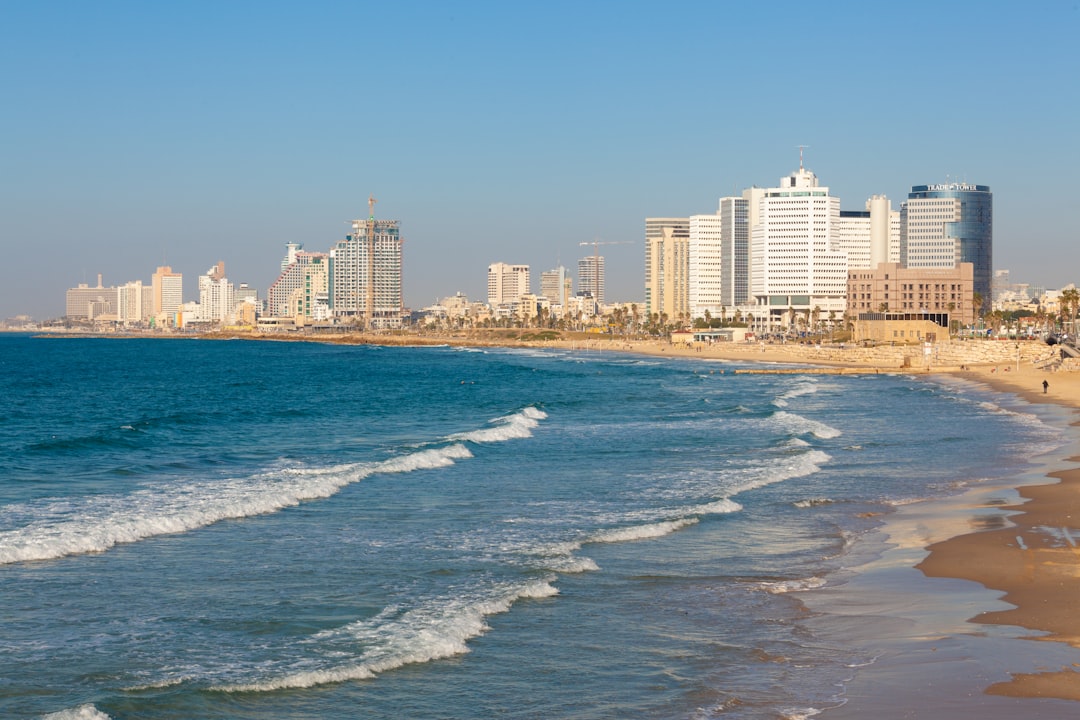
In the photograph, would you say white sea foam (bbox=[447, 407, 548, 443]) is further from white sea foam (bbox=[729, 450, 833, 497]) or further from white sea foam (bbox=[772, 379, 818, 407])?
white sea foam (bbox=[772, 379, 818, 407])

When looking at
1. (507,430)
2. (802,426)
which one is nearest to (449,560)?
(507,430)

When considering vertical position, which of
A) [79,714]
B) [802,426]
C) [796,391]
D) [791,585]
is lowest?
[796,391]

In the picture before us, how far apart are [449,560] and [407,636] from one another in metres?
4.58

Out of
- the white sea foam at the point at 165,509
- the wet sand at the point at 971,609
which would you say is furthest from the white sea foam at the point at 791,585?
the white sea foam at the point at 165,509

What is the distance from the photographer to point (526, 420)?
48.4m

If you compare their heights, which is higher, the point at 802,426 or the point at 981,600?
the point at 981,600

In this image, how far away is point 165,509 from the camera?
23938 mm

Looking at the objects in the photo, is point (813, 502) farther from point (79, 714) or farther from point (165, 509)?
point (79, 714)

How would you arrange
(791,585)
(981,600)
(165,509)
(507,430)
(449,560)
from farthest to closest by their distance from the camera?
(507,430)
(165,509)
(449,560)
(791,585)
(981,600)

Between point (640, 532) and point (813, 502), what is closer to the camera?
point (640, 532)

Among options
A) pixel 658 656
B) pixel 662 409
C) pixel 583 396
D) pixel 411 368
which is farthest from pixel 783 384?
pixel 658 656

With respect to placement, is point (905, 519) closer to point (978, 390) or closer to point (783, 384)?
point (978, 390)

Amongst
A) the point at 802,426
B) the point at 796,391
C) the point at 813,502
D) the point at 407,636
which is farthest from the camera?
the point at 796,391

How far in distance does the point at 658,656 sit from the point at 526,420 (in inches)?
1365
